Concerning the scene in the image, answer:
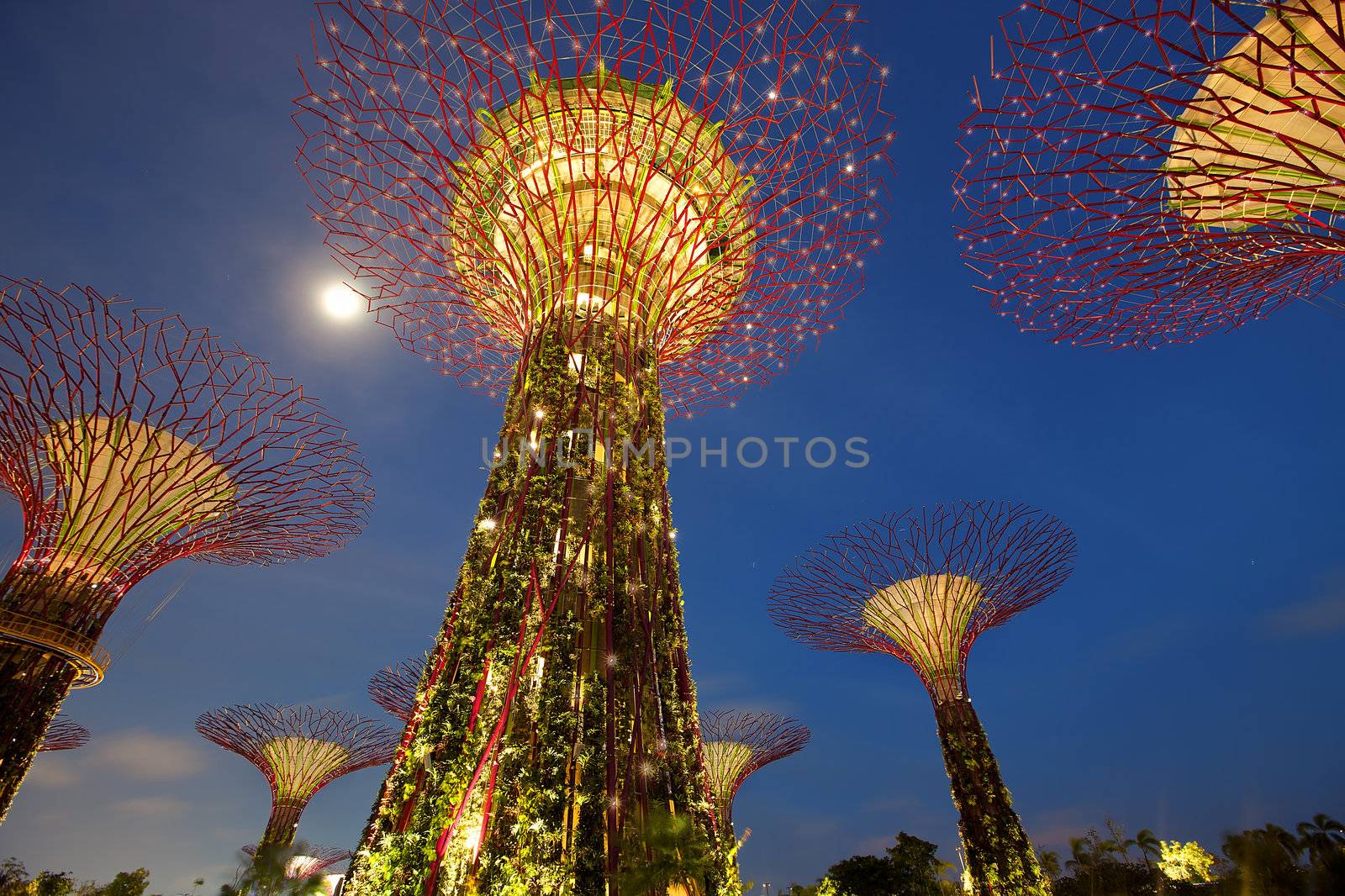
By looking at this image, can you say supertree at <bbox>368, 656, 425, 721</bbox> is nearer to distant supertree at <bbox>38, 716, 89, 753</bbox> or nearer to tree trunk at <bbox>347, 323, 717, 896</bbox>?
distant supertree at <bbox>38, 716, 89, 753</bbox>

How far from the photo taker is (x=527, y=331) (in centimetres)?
1009

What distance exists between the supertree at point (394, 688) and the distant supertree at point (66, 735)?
1352cm

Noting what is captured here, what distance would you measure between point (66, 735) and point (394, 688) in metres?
15.4

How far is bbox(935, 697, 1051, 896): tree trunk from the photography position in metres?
13.4

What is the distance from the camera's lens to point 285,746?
25.3 metres

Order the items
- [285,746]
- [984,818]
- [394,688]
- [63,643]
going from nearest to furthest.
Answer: [63,643] < [984,818] < [394,688] < [285,746]

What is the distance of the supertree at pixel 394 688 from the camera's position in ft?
74.9

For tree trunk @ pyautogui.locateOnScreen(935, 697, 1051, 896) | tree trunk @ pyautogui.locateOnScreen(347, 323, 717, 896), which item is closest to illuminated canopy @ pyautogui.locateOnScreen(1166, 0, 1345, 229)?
tree trunk @ pyautogui.locateOnScreen(347, 323, 717, 896)

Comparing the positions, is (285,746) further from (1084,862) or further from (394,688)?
(1084,862)

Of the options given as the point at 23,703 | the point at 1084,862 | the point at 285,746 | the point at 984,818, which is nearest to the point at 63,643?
the point at 23,703

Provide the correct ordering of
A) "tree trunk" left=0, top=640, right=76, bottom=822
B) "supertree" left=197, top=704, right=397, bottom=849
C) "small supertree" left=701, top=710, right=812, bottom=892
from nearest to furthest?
"tree trunk" left=0, top=640, right=76, bottom=822
"small supertree" left=701, top=710, right=812, bottom=892
"supertree" left=197, top=704, right=397, bottom=849

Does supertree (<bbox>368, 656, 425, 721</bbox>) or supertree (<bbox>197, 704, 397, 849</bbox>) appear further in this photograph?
supertree (<bbox>197, 704, 397, 849</bbox>)

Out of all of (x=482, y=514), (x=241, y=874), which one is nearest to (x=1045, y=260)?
(x=482, y=514)

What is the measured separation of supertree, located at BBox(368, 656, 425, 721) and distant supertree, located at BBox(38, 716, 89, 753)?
13516 millimetres
